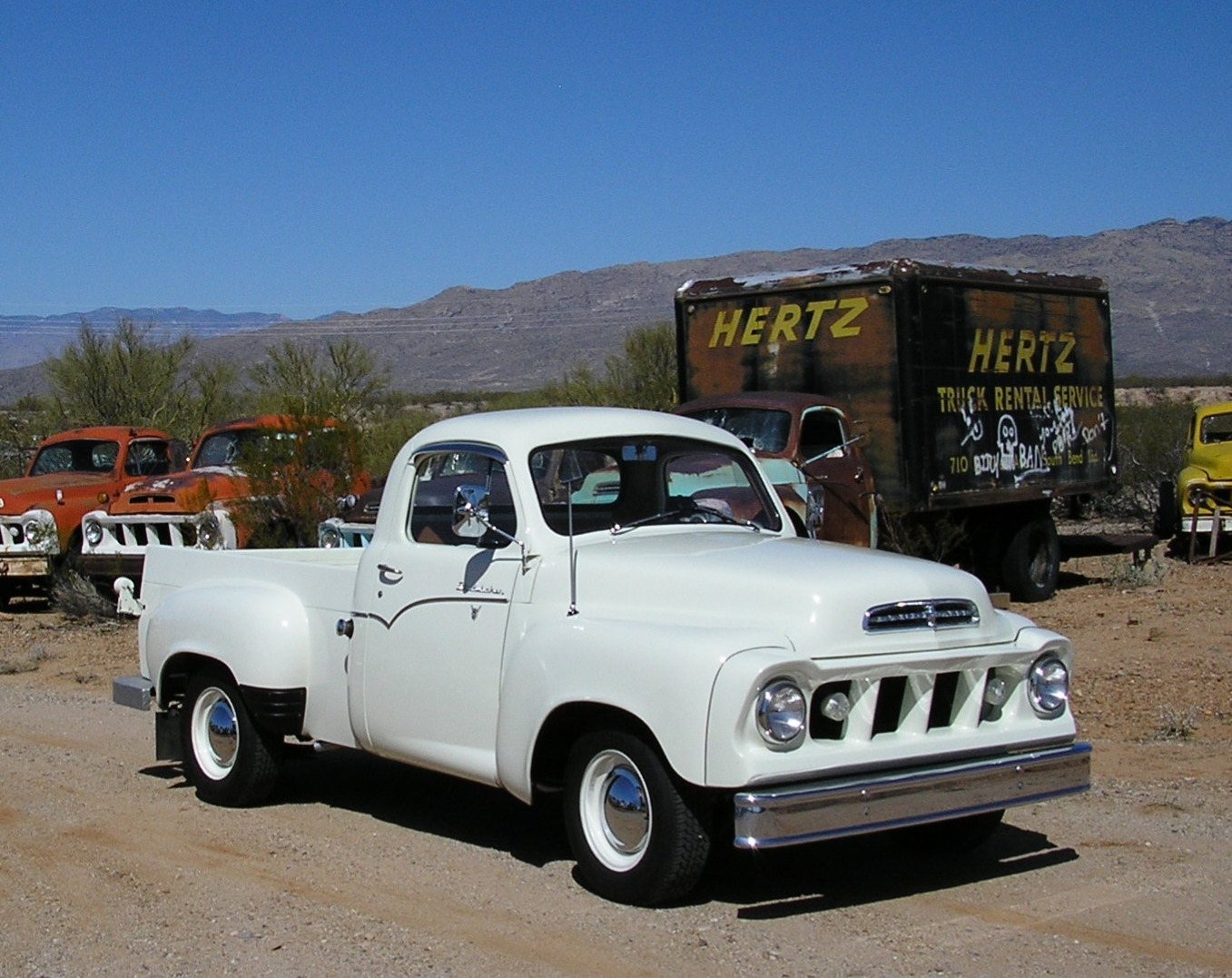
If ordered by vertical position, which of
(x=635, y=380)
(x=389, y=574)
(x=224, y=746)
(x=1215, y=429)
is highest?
(x=635, y=380)

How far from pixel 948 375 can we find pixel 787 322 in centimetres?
158

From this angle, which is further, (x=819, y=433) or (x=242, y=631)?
(x=819, y=433)

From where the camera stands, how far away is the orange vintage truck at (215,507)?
15.8 metres

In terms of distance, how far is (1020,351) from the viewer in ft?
52.5

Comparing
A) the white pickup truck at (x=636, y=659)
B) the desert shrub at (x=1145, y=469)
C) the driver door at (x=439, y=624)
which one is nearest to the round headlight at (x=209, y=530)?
the white pickup truck at (x=636, y=659)

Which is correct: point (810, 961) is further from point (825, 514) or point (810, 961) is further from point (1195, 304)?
point (1195, 304)

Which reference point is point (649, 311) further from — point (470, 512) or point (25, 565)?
point (470, 512)

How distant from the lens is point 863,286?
1459 centimetres

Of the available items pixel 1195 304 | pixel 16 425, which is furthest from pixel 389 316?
pixel 16 425

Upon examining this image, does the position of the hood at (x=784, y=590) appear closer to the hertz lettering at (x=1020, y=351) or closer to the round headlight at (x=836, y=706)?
the round headlight at (x=836, y=706)

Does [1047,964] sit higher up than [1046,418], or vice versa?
[1046,418]

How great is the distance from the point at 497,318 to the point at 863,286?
10422 cm

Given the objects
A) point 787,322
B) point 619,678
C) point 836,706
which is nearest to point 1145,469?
point 787,322

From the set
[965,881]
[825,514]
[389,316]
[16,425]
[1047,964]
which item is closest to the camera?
[1047,964]
